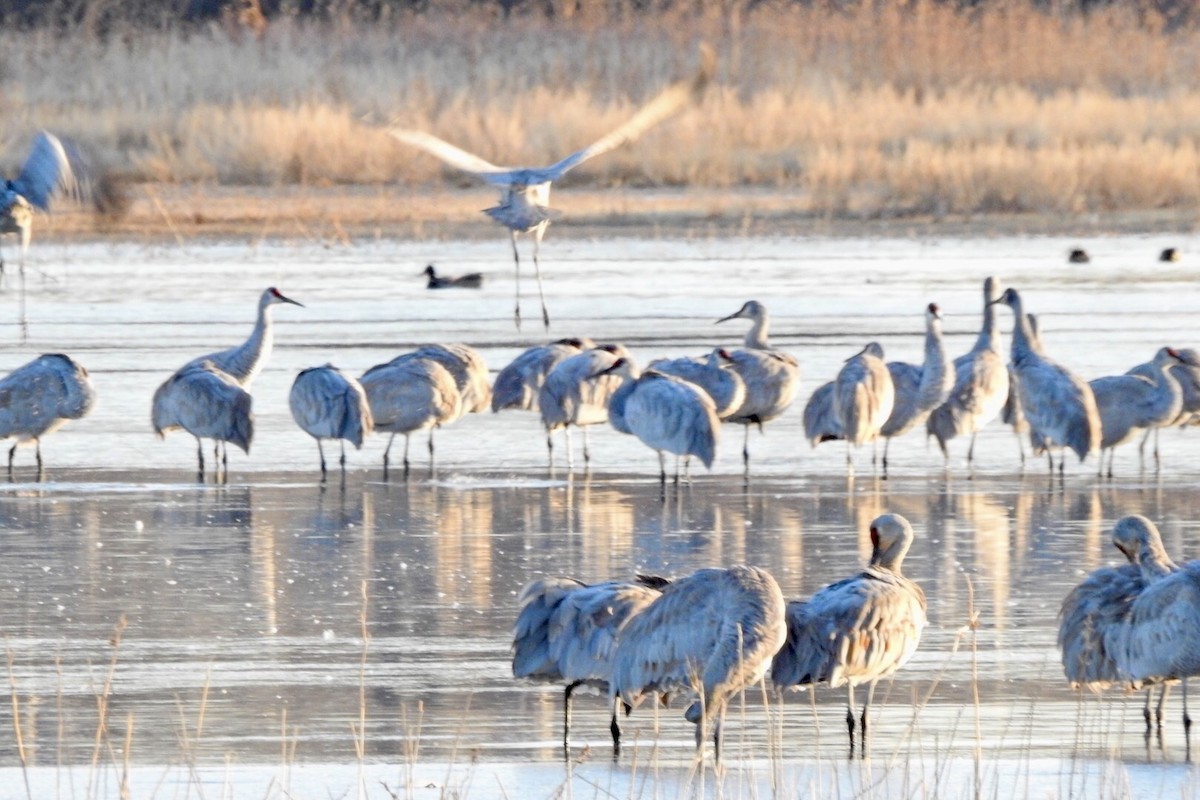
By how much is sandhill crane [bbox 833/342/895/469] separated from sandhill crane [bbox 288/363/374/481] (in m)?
2.42

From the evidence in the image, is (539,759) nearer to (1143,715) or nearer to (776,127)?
(1143,715)

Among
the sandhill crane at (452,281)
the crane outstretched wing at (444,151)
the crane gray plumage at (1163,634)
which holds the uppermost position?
the crane outstretched wing at (444,151)

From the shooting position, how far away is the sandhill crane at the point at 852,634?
6672 mm

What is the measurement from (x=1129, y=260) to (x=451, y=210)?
8581mm

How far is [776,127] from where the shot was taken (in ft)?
104

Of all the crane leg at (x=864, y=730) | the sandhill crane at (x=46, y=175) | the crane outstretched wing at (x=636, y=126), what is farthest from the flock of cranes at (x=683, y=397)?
the crane leg at (x=864, y=730)

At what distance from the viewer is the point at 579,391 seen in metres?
12.8

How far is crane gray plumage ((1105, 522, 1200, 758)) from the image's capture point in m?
6.71

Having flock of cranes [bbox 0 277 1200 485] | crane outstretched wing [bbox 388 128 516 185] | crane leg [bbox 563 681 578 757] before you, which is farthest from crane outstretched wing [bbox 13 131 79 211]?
crane leg [bbox 563 681 578 757]

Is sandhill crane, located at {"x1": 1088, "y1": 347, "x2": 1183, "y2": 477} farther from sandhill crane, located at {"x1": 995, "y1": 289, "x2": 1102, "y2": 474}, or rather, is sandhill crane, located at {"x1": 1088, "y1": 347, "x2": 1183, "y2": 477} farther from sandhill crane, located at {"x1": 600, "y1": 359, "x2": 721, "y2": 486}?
sandhill crane, located at {"x1": 600, "y1": 359, "x2": 721, "y2": 486}

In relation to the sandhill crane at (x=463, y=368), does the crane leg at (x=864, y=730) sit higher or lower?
lower

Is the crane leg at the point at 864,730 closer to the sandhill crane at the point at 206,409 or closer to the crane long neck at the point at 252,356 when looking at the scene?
the sandhill crane at the point at 206,409

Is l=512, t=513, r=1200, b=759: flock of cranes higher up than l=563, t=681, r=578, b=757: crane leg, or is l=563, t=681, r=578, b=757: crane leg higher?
l=512, t=513, r=1200, b=759: flock of cranes

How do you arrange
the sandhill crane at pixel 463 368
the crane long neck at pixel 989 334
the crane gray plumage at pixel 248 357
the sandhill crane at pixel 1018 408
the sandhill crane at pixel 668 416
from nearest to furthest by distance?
the sandhill crane at pixel 668 416
the sandhill crane at pixel 1018 408
the sandhill crane at pixel 463 368
the crane gray plumage at pixel 248 357
the crane long neck at pixel 989 334
